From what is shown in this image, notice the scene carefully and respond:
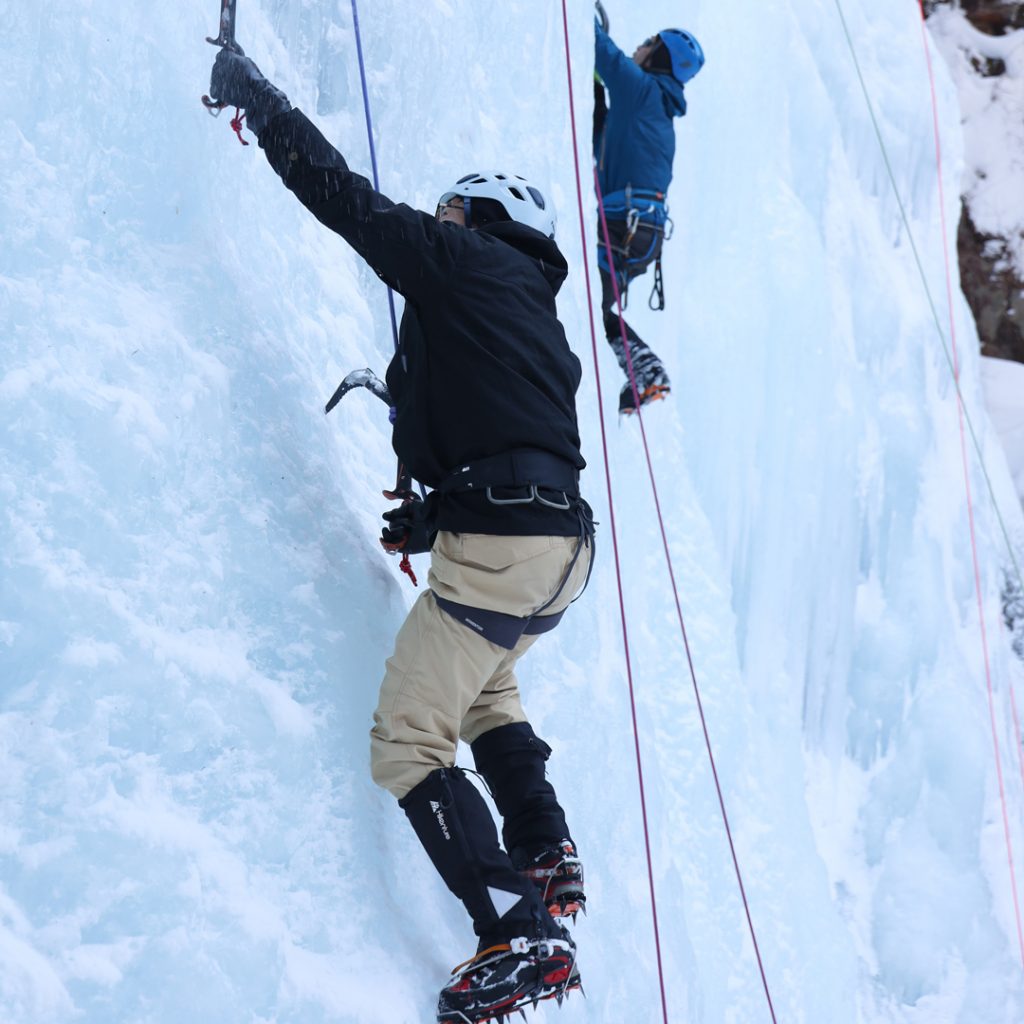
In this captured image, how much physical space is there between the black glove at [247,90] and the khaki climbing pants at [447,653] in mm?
809

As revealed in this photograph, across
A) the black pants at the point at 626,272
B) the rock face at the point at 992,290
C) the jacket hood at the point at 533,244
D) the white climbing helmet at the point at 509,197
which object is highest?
the rock face at the point at 992,290

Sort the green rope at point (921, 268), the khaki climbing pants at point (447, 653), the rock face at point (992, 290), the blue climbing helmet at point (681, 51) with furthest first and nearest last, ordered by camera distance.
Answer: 1. the rock face at point (992, 290)
2. the green rope at point (921, 268)
3. the blue climbing helmet at point (681, 51)
4. the khaki climbing pants at point (447, 653)

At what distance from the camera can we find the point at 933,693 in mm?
7113

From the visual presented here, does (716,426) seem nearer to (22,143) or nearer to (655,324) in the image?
(655,324)

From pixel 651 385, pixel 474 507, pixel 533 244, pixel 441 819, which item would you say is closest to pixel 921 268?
pixel 651 385

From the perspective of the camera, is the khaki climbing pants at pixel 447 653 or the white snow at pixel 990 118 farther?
the white snow at pixel 990 118

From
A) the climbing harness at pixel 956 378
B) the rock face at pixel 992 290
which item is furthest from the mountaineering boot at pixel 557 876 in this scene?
the rock face at pixel 992 290

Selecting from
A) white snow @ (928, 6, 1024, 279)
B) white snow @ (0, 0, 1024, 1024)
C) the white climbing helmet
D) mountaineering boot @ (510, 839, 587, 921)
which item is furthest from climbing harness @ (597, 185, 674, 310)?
white snow @ (928, 6, 1024, 279)

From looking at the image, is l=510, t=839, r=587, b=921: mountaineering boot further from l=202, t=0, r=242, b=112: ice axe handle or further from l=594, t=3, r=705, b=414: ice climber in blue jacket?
l=594, t=3, r=705, b=414: ice climber in blue jacket

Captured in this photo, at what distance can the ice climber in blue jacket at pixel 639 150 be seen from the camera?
4.25 m

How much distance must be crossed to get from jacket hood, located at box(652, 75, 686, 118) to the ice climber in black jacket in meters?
2.29

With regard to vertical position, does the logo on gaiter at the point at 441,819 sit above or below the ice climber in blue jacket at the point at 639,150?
below

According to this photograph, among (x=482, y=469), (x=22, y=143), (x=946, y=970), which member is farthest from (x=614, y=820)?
(x=946, y=970)

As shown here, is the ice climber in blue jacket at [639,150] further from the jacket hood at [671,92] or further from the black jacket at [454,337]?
the black jacket at [454,337]
